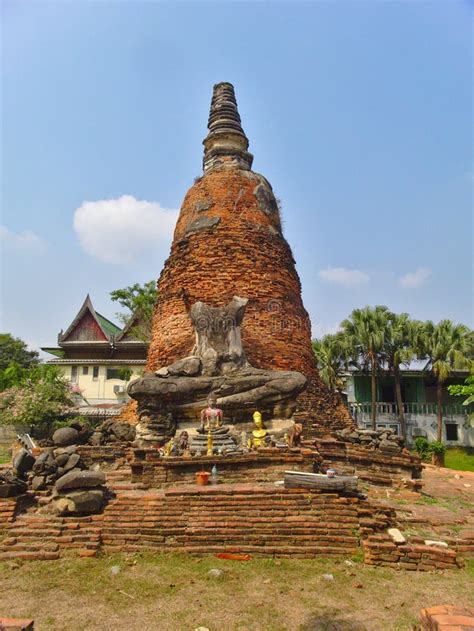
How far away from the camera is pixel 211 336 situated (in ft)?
46.7

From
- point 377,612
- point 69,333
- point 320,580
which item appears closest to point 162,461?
point 320,580

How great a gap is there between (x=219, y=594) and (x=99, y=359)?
24.3m

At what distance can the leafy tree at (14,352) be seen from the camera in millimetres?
39188

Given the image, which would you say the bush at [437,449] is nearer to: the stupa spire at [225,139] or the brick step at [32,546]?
the stupa spire at [225,139]

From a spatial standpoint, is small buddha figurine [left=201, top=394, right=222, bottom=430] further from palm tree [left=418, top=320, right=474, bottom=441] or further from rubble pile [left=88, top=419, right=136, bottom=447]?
palm tree [left=418, top=320, right=474, bottom=441]

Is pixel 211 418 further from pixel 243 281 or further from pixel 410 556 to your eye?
pixel 410 556

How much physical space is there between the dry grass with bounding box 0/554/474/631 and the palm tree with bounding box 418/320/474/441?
805 inches

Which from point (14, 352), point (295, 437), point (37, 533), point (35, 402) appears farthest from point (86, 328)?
point (37, 533)

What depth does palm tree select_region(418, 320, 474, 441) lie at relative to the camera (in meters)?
25.6

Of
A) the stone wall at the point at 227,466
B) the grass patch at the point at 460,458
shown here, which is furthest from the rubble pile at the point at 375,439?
the grass patch at the point at 460,458

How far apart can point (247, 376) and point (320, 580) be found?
718 centimetres

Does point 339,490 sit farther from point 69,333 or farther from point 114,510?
point 69,333

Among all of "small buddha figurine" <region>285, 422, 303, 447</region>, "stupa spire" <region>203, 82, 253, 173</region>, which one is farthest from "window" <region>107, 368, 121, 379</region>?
"small buddha figurine" <region>285, 422, 303, 447</region>

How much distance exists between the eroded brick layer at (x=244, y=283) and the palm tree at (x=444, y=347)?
11821mm
